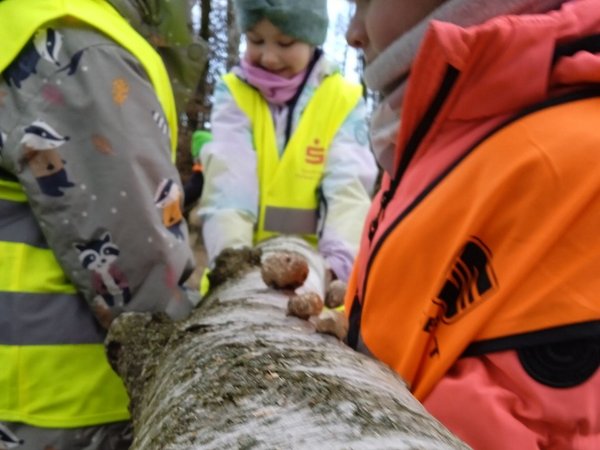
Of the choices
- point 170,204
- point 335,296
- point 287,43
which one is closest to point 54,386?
point 170,204

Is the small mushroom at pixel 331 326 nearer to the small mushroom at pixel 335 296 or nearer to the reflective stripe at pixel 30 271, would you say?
the reflective stripe at pixel 30 271

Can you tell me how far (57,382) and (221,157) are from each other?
181cm

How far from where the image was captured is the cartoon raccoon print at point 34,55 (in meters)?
1.77

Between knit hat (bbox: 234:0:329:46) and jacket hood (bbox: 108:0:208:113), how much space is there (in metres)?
0.85

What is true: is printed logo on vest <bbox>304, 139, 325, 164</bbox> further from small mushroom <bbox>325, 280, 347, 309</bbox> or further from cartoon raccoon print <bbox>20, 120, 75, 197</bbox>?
cartoon raccoon print <bbox>20, 120, 75, 197</bbox>

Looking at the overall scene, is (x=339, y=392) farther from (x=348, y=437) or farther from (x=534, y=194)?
(x=534, y=194)

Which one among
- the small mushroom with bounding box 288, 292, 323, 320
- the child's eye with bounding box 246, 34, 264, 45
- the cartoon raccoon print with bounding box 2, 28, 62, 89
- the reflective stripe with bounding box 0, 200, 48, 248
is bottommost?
the child's eye with bounding box 246, 34, 264, 45

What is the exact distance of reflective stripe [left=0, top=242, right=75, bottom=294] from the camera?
1.77 meters

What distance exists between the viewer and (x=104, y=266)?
182 centimetres

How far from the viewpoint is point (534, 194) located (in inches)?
47.2

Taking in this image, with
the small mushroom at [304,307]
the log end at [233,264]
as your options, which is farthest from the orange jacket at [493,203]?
the log end at [233,264]

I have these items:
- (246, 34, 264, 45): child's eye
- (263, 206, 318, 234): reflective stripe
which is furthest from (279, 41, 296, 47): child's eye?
(263, 206, 318, 234): reflective stripe

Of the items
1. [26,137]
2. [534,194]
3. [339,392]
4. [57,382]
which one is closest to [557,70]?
[534,194]

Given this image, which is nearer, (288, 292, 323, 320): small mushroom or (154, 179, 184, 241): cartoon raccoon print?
(288, 292, 323, 320): small mushroom
